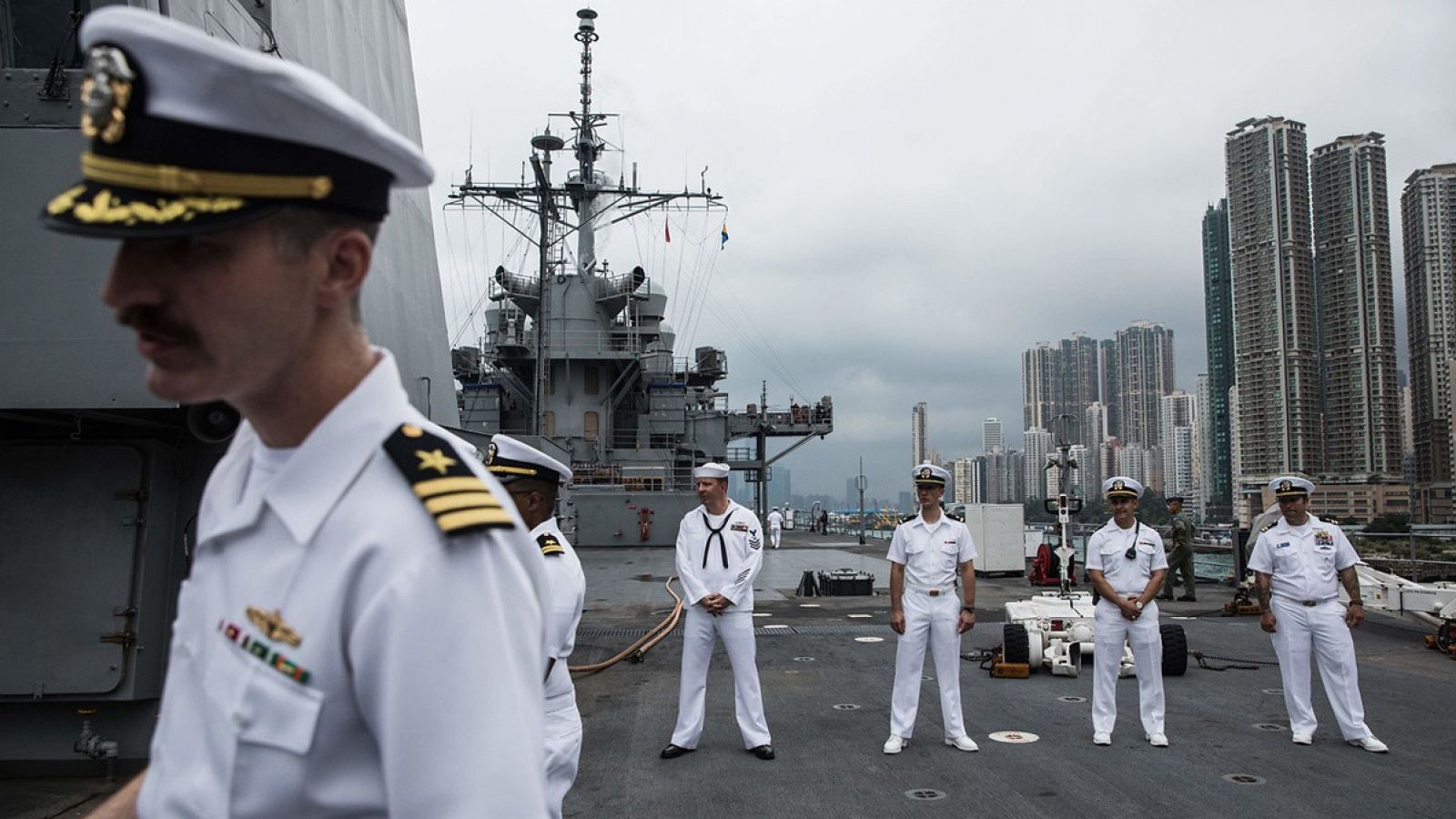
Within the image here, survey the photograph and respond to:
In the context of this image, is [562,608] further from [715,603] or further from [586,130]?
[586,130]

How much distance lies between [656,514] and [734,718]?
20.8 metres

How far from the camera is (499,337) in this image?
3128 cm

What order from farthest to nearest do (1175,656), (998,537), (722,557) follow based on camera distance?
(998,537) < (1175,656) < (722,557)

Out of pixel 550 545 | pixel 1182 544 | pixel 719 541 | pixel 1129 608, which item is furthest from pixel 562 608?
pixel 1182 544

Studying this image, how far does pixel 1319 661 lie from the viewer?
6.62 m

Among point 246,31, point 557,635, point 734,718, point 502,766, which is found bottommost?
point 734,718

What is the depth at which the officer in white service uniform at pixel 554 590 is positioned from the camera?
3.14 meters

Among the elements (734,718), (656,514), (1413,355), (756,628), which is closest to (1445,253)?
(1413,355)

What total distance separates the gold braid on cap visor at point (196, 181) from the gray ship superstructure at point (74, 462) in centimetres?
344

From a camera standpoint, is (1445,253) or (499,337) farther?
(1445,253)

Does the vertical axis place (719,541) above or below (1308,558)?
above

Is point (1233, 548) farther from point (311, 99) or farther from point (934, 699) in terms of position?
point (311, 99)

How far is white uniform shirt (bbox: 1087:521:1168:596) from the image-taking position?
6.98 meters

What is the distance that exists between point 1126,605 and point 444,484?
266 inches
